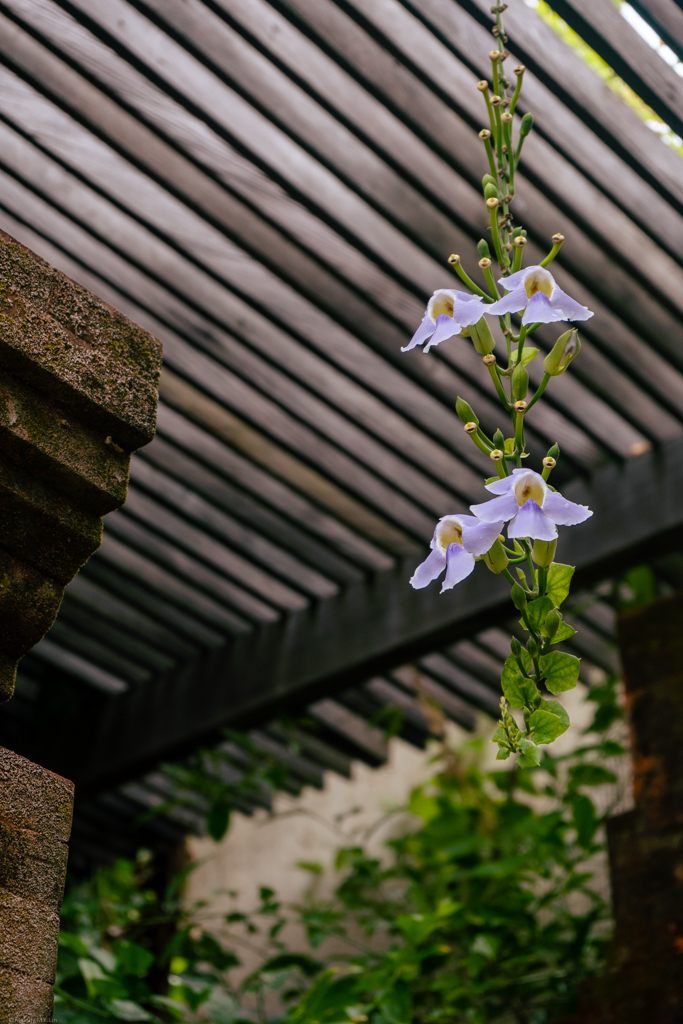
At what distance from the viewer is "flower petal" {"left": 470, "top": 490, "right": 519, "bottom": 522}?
39.6 inches

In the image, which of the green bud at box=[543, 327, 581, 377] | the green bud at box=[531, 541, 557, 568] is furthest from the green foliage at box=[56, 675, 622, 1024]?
the green bud at box=[543, 327, 581, 377]

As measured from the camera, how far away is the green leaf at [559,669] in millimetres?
1110

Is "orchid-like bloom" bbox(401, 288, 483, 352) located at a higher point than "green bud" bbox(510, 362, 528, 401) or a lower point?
higher

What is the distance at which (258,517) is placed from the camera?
3270 mm

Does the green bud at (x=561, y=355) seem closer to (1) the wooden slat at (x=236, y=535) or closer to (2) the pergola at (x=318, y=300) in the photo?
(2) the pergola at (x=318, y=300)

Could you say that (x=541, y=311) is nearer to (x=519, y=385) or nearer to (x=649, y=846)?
(x=519, y=385)

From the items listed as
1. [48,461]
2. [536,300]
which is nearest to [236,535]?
[48,461]

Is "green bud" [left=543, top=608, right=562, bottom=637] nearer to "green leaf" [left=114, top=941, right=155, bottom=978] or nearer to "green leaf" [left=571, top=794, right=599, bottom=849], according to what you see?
"green leaf" [left=114, top=941, right=155, bottom=978]

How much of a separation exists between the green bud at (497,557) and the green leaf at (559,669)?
0.11 meters

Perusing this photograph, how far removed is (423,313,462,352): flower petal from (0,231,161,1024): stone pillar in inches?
15.4

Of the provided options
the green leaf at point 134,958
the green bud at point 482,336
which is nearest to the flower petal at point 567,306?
the green bud at point 482,336

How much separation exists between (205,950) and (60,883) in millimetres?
2181

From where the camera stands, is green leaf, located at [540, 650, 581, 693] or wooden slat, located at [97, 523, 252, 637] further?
wooden slat, located at [97, 523, 252, 637]

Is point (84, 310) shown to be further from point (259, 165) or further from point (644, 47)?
point (644, 47)
